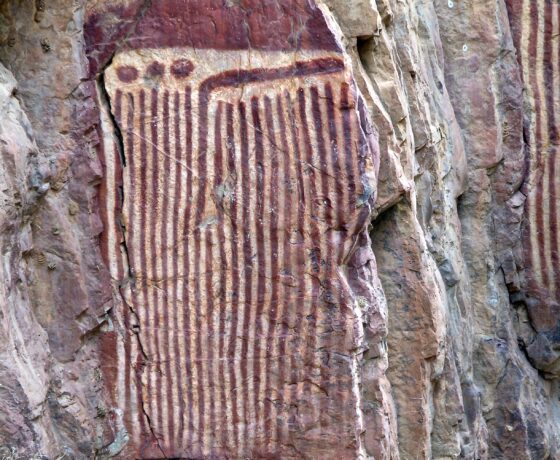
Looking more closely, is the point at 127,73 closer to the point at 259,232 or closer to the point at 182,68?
the point at 182,68

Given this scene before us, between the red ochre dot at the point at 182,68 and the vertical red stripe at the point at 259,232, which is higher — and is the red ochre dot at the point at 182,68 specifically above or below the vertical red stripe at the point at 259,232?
above

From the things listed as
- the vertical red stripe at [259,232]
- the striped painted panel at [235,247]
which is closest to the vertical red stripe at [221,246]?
the striped painted panel at [235,247]

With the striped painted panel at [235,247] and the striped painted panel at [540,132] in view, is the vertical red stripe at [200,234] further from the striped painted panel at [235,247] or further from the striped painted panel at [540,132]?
the striped painted panel at [540,132]

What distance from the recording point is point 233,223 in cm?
371

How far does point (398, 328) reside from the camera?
4.17 metres

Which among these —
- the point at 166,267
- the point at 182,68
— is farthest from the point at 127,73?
the point at 166,267

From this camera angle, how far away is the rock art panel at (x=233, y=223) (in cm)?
366

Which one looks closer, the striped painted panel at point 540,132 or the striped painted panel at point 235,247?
the striped painted panel at point 235,247

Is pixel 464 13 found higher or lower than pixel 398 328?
higher

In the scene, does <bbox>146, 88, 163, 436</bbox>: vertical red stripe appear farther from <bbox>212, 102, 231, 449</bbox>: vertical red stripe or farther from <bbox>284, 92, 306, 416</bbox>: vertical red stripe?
<bbox>284, 92, 306, 416</bbox>: vertical red stripe

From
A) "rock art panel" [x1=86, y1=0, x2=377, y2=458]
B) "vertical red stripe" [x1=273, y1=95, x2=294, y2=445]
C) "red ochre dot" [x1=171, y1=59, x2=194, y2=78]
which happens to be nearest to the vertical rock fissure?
"rock art panel" [x1=86, y1=0, x2=377, y2=458]

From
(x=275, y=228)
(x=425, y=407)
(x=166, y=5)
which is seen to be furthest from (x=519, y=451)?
(x=166, y=5)

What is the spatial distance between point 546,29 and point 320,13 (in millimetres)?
1535

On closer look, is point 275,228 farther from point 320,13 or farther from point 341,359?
point 320,13
